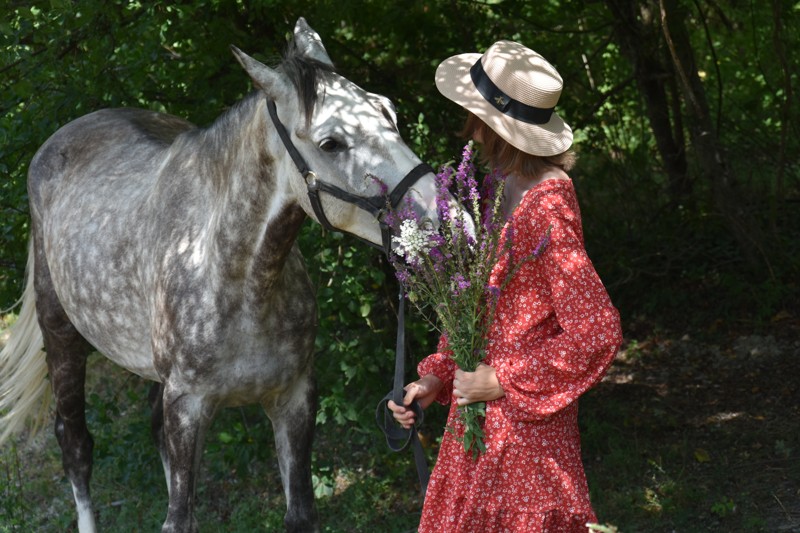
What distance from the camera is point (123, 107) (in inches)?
177

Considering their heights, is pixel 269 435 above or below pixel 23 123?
below

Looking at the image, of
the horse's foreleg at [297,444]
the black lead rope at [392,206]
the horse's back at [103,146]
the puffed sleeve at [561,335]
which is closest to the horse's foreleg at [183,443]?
the horse's foreleg at [297,444]

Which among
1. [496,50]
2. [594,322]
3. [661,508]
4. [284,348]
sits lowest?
[661,508]

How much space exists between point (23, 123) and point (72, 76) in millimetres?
392

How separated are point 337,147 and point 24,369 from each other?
8.73 ft

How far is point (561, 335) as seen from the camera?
2281 mm

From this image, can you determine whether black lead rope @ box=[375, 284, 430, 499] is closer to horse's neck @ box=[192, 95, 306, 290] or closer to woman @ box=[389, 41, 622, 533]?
woman @ box=[389, 41, 622, 533]

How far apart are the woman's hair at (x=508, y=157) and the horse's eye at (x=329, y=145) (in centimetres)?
39

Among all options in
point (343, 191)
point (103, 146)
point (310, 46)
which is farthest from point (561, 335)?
point (103, 146)

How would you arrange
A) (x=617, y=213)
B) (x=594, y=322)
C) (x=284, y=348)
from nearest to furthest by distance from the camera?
(x=594, y=322) < (x=284, y=348) < (x=617, y=213)

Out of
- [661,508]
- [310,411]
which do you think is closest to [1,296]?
[310,411]

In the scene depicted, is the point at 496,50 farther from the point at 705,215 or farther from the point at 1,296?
the point at 705,215

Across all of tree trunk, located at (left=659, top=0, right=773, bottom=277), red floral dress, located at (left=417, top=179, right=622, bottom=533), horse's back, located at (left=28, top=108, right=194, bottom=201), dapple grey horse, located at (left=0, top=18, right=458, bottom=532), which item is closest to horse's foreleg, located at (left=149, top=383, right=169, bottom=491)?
dapple grey horse, located at (left=0, top=18, right=458, bottom=532)

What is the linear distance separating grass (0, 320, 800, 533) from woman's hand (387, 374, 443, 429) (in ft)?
6.36
